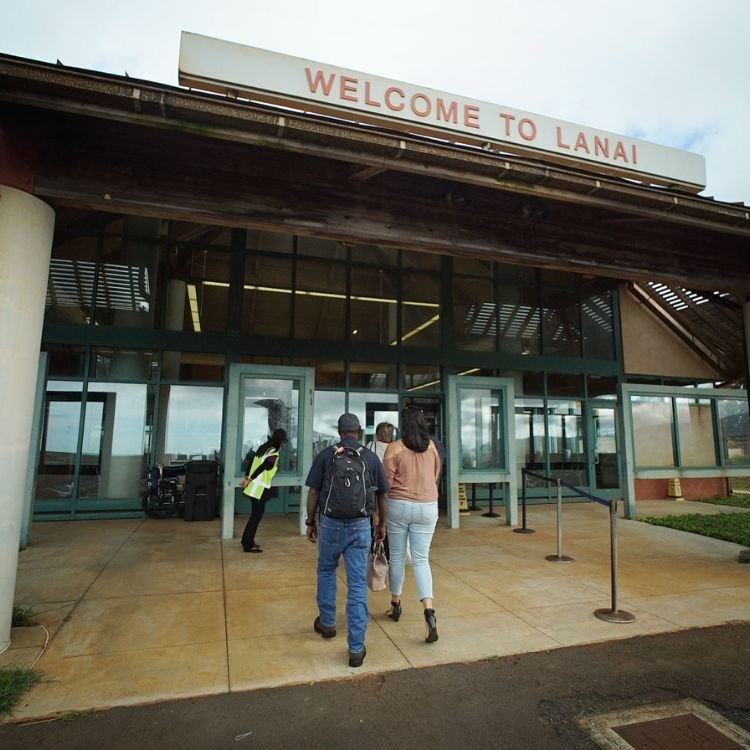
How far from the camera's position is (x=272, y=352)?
9.85 meters

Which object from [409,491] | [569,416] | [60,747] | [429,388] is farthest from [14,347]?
[569,416]

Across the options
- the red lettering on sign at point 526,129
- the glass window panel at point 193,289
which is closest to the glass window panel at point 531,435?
the glass window panel at point 193,289

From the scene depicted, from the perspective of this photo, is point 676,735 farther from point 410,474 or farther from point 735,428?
point 735,428

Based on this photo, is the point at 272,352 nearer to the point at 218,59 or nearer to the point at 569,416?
the point at 218,59

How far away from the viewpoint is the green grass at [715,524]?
805cm

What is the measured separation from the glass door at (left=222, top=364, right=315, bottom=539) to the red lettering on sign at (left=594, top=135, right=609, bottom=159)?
5347mm

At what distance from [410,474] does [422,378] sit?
22.1 feet

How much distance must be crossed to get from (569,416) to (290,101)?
10034mm

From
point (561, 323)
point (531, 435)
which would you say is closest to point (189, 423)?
point (531, 435)

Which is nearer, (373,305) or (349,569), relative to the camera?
(349,569)

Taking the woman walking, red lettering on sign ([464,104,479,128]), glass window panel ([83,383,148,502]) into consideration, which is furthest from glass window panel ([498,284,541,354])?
glass window panel ([83,383,148,502])

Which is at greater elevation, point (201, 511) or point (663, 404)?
point (663, 404)

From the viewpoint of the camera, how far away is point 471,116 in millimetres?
4852

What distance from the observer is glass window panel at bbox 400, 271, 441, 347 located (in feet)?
36.0
